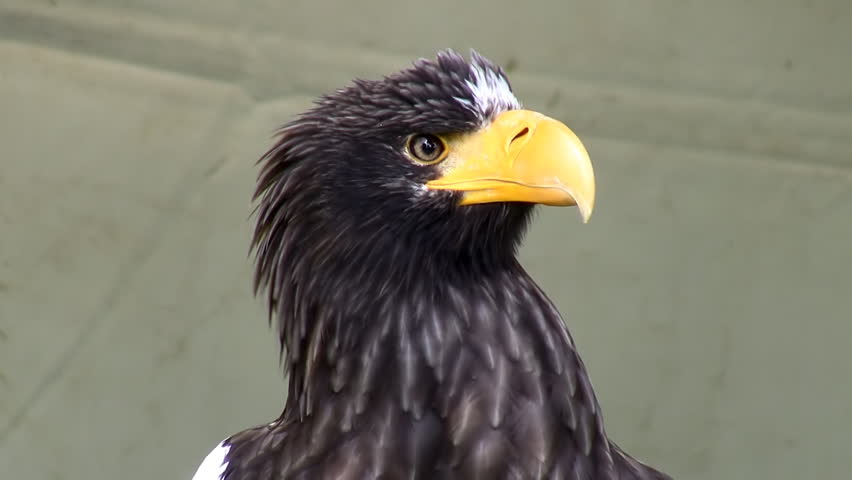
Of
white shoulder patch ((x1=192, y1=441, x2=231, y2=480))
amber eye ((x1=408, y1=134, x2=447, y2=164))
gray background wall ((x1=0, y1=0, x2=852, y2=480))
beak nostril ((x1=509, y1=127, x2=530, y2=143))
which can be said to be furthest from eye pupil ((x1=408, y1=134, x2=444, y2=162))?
gray background wall ((x1=0, y1=0, x2=852, y2=480))

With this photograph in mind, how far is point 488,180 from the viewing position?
1698 millimetres

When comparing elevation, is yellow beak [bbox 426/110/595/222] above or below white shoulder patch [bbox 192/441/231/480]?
above

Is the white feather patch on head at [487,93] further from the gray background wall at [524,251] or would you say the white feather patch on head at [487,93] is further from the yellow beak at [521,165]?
the gray background wall at [524,251]

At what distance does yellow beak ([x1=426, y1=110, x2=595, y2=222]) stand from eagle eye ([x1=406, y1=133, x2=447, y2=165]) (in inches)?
0.6

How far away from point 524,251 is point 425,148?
1.53 metres

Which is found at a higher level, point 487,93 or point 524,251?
point 487,93

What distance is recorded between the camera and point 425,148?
174 centimetres

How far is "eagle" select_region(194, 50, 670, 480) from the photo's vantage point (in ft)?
5.44

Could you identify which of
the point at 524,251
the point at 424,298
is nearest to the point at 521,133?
the point at 424,298

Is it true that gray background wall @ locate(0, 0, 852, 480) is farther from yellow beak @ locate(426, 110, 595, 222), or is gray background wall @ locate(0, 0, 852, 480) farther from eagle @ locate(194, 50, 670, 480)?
yellow beak @ locate(426, 110, 595, 222)

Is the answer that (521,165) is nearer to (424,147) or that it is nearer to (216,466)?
(424,147)

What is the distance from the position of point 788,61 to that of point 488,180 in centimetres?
178

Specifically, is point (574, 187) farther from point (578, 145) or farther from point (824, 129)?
point (824, 129)

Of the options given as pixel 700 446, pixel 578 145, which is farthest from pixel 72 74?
pixel 700 446
